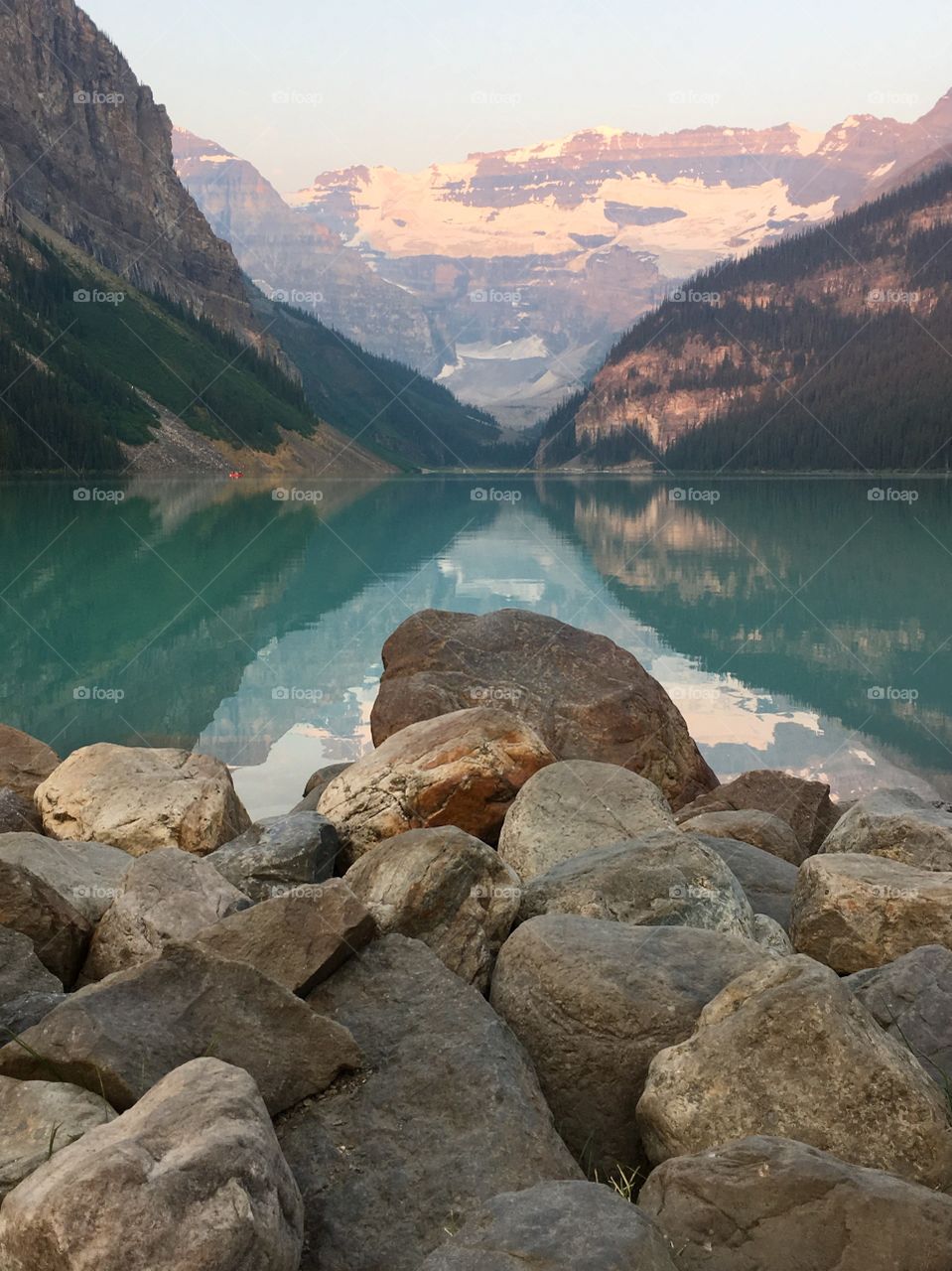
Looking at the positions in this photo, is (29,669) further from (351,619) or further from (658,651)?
(658,651)

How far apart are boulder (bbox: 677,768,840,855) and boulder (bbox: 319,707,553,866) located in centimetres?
311

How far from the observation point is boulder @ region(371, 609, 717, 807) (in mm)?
14891

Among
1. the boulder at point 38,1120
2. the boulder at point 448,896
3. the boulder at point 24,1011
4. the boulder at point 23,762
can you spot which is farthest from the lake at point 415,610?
the boulder at point 38,1120

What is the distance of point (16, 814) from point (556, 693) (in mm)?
7134

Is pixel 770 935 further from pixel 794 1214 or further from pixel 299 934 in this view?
pixel 794 1214

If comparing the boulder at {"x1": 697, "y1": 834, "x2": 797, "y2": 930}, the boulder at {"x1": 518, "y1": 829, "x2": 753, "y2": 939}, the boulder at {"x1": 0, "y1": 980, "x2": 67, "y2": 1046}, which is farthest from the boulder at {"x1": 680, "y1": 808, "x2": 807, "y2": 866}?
the boulder at {"x1": 0, "y1": 980, "x2": 67, "y2": 1046}

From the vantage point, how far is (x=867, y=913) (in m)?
7.66

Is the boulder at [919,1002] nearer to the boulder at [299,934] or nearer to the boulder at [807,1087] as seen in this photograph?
the boulder at [807,1087]

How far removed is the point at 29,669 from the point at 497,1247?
896 inches

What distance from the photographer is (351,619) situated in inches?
1265

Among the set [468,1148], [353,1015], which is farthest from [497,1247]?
[353,1015]

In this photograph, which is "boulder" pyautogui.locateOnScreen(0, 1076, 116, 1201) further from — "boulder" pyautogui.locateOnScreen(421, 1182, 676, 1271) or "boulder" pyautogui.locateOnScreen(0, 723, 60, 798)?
"boulder" pyautogui.locateOnScreen(0, 723, 60, 798)

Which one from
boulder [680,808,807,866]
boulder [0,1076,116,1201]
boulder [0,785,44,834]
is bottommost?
boulder [680,808,807,866]

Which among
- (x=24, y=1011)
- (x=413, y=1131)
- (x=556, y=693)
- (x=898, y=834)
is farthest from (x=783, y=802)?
(x=24, y=1011)
